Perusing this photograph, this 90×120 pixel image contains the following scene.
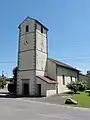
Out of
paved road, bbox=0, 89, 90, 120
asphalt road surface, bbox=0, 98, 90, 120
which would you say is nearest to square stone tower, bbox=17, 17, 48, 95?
paved road, bbox=0, 89, 90, 120

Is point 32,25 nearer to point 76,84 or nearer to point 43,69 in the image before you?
point 43,69

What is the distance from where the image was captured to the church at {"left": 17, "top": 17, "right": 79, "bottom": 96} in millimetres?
35656

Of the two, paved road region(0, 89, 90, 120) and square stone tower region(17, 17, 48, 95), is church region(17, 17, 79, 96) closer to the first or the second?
square stone tower region(17, 17, 48, 95)

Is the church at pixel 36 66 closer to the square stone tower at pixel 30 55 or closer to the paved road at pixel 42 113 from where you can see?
the square stone tower at pixel 30 55

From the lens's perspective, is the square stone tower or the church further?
the square stone tower

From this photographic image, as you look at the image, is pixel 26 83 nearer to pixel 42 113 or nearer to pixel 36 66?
pixel 36 66

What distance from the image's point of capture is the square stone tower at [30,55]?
36375mm

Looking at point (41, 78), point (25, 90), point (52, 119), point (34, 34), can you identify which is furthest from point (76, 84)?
point (52, 119)

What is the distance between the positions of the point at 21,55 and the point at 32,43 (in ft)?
10.8

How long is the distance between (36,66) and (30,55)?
2487mm

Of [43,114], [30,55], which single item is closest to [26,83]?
[30,55]

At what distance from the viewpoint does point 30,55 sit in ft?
122

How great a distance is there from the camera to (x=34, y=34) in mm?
37594

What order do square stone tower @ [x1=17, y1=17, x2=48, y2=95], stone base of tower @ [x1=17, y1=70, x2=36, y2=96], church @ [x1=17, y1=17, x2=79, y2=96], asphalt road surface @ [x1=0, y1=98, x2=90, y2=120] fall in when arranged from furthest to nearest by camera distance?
1. square stone tower @ [x1=17, y1=17, x2=48, y2=95]
2. stone base of tower @ [x1=17, y1=70, x2=36, y2=96]
3. church @ [x1=17, y1=17, x2=79, y2=96]
4. asphalt road surface @ [x1=0, y1=98, x2=90, y2=120]
